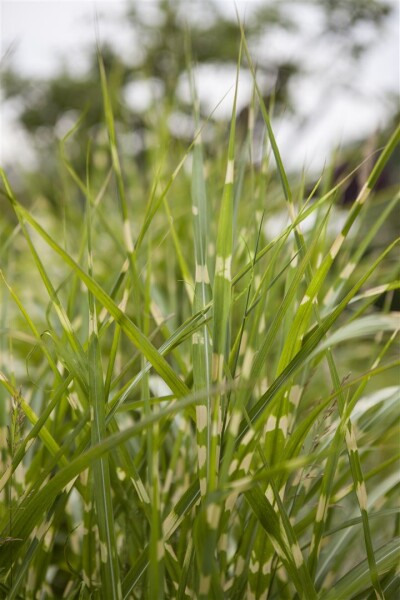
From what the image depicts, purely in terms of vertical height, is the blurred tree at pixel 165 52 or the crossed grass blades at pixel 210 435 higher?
the blurred tree at pixel 165 52

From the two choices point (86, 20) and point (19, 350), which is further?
point (86, 20)

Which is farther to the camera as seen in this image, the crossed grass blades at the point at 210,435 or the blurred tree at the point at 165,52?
the blurred tree at the point at 165,52

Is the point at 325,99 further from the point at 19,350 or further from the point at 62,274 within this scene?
the point at 19,350

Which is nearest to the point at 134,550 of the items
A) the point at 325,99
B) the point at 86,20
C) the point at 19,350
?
the point at 19,350

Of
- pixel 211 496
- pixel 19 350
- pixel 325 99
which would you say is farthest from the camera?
pixel 325 99

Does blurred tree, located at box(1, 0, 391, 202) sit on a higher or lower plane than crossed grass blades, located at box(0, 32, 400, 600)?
higher

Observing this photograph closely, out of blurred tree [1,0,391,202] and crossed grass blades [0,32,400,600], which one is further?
blurred tree [1,0,391,202]

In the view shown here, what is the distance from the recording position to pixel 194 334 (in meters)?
0.41

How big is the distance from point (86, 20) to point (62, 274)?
17.7ft

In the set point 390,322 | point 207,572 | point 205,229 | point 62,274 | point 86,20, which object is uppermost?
point 86,20

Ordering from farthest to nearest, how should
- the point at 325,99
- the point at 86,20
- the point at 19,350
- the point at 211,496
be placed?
the point at 86,20 → the point at 325,99 → the point at 19,350 → the point at 211,496

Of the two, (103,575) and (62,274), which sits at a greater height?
(62,274)

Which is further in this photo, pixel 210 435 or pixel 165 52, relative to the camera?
pixel 165 52

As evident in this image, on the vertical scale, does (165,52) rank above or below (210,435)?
above
